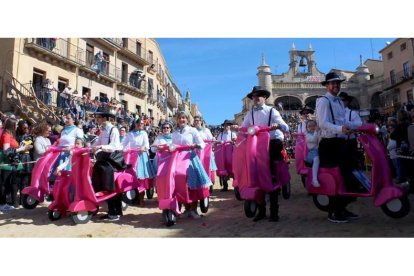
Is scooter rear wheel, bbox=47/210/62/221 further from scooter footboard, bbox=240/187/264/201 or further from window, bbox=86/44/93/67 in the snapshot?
window, bbox=86/44/93/67

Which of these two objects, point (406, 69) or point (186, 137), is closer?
point (186, 137)

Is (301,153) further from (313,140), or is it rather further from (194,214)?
(194,214)

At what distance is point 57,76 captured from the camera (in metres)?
19.4

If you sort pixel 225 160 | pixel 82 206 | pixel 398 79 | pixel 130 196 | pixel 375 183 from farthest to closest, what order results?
1. pixel 398 79
2. pixel 225 160
3. pixel 130 196
4. pixel 82 206
5. pixel 375 183

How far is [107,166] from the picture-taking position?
223 inches

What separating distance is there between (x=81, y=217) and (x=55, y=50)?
16.4m

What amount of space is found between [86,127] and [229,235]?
1062cm

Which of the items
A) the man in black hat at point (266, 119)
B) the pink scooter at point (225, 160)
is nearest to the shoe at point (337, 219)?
the man in black hat at point (266, 119)

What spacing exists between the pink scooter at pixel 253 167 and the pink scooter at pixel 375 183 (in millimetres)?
685

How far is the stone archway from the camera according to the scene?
39719 mm

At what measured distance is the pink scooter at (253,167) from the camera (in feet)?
15.4

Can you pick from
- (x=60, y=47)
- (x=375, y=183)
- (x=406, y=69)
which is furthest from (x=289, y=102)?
(x=375, y=183)

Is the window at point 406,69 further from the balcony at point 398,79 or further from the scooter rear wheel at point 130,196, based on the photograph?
the scooter rear wheel at point 130,196
